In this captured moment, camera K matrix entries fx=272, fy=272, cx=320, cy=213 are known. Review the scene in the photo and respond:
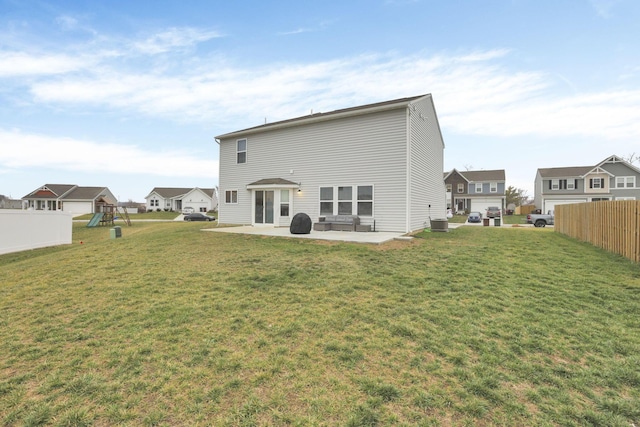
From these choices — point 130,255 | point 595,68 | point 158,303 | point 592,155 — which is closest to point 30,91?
point 130,255

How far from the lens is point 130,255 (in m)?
8.96

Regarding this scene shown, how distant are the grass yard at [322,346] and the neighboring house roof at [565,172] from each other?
40563mm

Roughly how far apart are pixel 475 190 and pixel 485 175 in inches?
118

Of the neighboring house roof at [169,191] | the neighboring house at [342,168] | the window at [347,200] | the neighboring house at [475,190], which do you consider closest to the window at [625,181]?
the neighboring house at [475,190]

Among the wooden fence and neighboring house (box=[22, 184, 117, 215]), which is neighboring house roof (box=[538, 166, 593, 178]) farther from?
neighboring house (box=[22, 184, 117, 215])

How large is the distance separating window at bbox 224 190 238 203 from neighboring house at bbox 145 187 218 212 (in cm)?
4402

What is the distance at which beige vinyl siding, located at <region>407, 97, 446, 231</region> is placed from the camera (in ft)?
44.1

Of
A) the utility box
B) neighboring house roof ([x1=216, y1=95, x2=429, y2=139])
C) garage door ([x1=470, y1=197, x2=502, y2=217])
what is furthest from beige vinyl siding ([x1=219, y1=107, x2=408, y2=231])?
garage door ([x1=470, y1=197, x2=502, y2=217])

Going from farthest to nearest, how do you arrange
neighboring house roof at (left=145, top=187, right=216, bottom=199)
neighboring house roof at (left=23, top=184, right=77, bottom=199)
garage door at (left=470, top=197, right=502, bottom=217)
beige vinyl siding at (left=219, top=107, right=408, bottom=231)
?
neighboring house roof at (left=145, top=187, right=216, bottom=199)
neighboring house roof at (left=23, top=184, right=77, bottom=199)
garage door at (left=470, top=197, right=502, bottom=217)
beige vinyl siding at (left=219, top=107, right=408, bottom=231)

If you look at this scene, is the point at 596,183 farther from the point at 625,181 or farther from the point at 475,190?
the point at 475,190

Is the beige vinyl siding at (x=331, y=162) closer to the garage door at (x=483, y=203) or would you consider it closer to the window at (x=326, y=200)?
the window at (x=326, y=200)

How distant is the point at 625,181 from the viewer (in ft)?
114

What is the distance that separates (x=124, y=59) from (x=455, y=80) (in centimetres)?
1843

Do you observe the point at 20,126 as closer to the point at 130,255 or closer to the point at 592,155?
the point at 130,255
